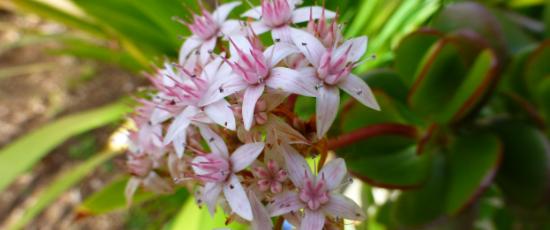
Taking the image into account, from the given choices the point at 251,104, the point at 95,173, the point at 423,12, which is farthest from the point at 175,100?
the point at 95,173

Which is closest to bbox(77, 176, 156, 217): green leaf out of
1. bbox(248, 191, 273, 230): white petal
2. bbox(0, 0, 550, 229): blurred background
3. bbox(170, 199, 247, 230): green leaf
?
bbox(0, 0, 550, 229): blurred background

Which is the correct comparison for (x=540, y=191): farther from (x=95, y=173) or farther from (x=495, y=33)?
(x=95, y=173)

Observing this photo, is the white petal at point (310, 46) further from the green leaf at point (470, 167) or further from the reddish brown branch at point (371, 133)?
the green leaf at point (470, 167)

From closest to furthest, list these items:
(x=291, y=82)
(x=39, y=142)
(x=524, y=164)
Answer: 1. (x=291, y=82)
2. (x=524, y=164)
3. (x=39, y=142)

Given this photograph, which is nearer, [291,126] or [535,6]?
[291,126]

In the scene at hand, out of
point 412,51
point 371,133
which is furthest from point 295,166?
point 412,51

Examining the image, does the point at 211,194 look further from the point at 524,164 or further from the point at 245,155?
the point at 524,164
